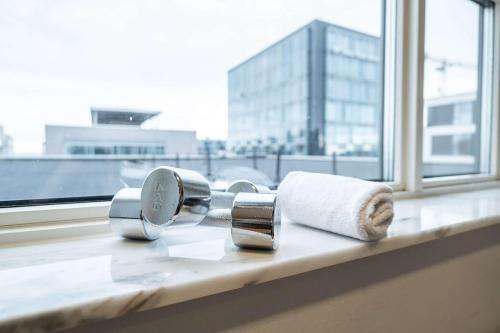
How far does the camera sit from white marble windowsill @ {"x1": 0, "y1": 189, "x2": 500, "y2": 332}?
39 cm

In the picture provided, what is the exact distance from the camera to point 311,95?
1153 millimetres

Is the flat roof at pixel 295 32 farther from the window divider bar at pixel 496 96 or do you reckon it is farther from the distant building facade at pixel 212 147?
the window divider bar at pixel 496 96

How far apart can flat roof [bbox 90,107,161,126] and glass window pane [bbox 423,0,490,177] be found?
1.12 metres

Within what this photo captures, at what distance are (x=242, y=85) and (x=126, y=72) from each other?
0.34 meters

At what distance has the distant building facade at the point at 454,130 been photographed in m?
1.53

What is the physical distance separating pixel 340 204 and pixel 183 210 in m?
0.30

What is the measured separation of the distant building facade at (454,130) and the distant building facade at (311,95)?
400 mm

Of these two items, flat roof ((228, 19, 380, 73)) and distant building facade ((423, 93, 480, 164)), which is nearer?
flat roof ((228, 19, 380, 73))

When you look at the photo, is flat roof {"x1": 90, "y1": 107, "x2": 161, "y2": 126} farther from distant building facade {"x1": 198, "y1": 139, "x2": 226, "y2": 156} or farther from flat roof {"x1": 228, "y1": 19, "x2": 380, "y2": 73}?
flat roof {"x1": 228, "y1": 19, "x2": 380, "y2": 73}

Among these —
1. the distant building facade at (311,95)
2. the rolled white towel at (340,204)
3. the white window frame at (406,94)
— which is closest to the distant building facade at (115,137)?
the distant building facade at (311,95)

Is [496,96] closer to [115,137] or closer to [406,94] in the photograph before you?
[406,94]

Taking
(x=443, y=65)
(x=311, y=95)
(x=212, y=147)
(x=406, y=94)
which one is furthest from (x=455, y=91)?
(x=212, y=147)

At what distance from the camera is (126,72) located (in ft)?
2.69

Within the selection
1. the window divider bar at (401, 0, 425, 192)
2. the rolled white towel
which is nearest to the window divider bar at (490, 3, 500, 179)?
the window divider bar at (401, 0, 425, 192)
